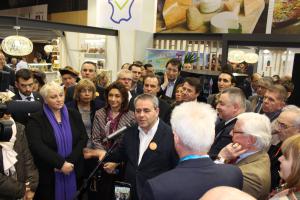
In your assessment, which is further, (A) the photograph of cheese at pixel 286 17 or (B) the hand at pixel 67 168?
(A) the photograph of cheese at pixel 286 17

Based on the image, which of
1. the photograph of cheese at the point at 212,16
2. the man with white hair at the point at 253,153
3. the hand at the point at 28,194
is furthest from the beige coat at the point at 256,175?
the photograph of cheese at the point at 212,16

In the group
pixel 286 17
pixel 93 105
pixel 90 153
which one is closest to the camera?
pixel 90 153

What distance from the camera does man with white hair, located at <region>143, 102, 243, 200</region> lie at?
4.33 ft

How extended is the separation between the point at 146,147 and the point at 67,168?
890mm

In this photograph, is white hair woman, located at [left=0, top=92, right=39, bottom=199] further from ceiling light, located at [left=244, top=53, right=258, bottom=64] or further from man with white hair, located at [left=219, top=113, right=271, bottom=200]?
ceiling light, located at [left=244, top=53, right=258, bottom=64]

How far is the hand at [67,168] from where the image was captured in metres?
2.78

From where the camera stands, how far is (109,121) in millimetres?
3102

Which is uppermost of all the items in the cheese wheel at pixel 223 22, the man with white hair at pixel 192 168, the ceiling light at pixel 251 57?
→ the cheese wheel at pixel 223 22

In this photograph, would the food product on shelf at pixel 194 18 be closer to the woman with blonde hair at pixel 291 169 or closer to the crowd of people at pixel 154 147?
the crowd of people at pixel 154 147

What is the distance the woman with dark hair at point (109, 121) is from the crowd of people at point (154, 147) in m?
0.01

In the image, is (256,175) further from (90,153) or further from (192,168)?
(90,153)

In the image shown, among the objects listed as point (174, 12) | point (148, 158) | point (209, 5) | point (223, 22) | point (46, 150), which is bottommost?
point (46, 150)

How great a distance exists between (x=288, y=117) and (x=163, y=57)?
21.5 ft

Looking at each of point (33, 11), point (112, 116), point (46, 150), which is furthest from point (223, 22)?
point (33, 11)
